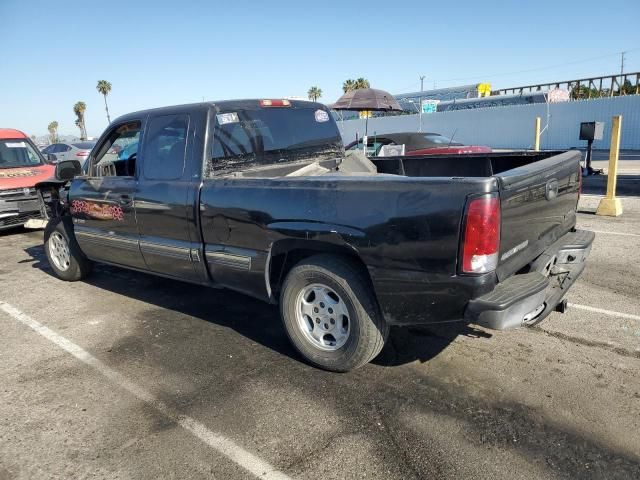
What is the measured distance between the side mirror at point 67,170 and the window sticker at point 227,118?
2.22 meters

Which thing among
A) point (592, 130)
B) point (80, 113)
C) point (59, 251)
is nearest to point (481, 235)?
point (59, 251)

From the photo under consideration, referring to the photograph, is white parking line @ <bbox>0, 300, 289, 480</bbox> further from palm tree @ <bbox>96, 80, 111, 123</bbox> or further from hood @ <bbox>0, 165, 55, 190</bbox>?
palm tree @ <bbox>96, 80, 111, 123</bbox>

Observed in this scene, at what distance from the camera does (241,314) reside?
4.79 metres

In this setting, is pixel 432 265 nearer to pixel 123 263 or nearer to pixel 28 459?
pixel 28 459

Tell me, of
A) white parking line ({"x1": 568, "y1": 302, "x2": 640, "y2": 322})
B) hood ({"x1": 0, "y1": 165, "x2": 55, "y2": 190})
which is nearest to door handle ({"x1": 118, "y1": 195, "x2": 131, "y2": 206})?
white parking line ({"x1": 568, "y1": 302, "x2": 640, "y2": 322})

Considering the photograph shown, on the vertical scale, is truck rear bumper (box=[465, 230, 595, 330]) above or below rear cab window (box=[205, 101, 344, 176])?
below

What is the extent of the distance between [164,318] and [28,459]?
2.07 metres

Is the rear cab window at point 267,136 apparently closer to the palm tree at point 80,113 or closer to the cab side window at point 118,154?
the cab side window at point 118,154

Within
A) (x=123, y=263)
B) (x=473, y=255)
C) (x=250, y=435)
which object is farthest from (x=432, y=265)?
(x=123, y=263)

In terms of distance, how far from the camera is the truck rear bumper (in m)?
2.85

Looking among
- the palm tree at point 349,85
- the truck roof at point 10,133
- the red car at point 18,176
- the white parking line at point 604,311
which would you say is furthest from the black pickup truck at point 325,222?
the palm tree at point 349,85

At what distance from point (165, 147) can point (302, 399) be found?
249cm

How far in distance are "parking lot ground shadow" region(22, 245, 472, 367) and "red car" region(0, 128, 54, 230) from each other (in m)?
2.65

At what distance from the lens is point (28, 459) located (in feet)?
9.02
